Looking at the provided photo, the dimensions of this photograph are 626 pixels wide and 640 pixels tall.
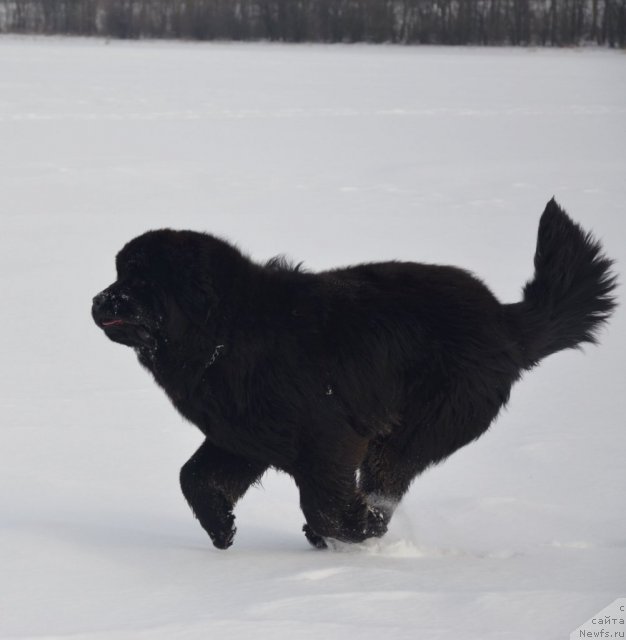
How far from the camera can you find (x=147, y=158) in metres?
13.9

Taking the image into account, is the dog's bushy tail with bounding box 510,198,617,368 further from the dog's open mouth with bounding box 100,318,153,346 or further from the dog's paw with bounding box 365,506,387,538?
the dog's open mouth with bounding box 100,318,153,346

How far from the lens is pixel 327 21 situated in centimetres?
3725

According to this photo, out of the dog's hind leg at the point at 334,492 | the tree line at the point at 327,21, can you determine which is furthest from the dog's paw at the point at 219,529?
the tree line at the point at 327,21

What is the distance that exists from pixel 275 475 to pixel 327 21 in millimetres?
33739

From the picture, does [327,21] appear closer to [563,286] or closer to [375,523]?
[563,286]

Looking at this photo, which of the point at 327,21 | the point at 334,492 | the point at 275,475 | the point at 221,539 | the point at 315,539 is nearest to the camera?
the point at 334,492

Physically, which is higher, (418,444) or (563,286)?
(563,286)

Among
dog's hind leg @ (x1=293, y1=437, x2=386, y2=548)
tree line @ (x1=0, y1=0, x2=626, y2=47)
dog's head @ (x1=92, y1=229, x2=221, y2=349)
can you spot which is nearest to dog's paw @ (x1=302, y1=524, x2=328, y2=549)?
dog's hind leg @ (x1=293, y1=437, x2=386, y2=548)

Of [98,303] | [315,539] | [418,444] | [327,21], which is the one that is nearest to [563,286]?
[418,444]

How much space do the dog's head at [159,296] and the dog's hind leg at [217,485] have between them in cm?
48

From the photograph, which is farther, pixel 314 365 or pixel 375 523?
pixel 375 523

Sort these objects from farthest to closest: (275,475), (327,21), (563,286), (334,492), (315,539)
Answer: (327,21) → (275,475) → (563,286) → (315,539) → (334,492)

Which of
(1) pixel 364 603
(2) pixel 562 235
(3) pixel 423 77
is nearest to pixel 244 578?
(1) pixel 364 603

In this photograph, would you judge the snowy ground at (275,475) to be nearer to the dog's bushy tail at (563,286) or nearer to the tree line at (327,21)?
the dog's bushy tail at (563,286)
